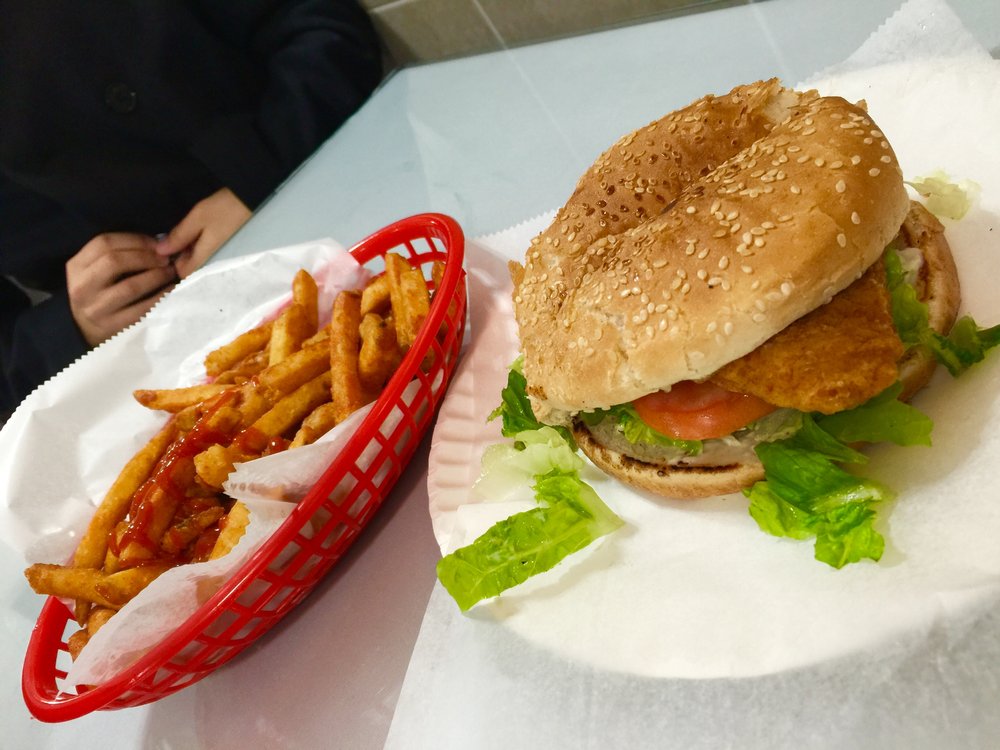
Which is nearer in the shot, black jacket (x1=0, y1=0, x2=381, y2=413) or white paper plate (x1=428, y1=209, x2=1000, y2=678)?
white paper plate (x1=428, y1=209, x2=1000, y2=678)

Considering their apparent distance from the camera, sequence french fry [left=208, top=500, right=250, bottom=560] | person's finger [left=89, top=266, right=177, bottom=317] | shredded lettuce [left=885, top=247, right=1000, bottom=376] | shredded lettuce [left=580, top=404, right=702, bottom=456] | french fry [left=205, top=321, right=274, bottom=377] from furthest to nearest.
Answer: person's finger [left=89, top=266, right=177, bottom=317]
french fry [left=205, top=321, right=274, bottom=377]
french fry [left=208, top=500, right=250, bottom=560]
shredded lettuce [left=580, top=404, right=702, bottom=456]
shredded lettuce [left=885, top=247, right=1000, bottom=376]

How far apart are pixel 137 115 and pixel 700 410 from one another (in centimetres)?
341

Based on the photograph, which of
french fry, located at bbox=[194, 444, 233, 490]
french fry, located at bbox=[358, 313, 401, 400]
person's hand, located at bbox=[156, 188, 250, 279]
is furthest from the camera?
person's hand, located at bbox=[156, 188, 250, 279]

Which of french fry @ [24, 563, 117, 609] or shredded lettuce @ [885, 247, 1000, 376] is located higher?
french fry @ [24, 563, 117, 609]

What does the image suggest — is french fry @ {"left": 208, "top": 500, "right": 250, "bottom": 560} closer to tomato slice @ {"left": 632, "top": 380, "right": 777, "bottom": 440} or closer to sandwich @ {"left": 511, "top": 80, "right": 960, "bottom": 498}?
sandwich @ {"left": 511, "top": 80, "right": 960, "bottom": 498}

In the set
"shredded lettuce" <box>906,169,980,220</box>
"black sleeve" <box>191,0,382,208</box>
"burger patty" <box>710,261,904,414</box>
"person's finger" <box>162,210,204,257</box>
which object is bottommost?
"shredded lettuce" <box>906,169,980,220</box>

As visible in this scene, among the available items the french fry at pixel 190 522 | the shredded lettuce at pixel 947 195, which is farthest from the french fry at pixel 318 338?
the shredded lettuce at pixel 947 195

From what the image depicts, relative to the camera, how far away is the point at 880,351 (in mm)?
1150

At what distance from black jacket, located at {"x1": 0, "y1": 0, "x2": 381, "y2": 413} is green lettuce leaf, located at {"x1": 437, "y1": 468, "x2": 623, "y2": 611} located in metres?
2.86

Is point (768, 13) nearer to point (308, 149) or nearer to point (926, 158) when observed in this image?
point (926, 158)

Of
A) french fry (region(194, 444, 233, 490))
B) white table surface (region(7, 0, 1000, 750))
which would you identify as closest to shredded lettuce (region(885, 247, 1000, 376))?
white table surface (region(7, 0, 1000, 750))

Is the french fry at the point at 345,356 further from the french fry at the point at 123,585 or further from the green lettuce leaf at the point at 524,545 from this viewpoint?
the french fry at the point at 123,585

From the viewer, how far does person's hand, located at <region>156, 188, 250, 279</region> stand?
3.63 metres

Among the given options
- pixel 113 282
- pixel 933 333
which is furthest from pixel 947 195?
pixel 113 282
